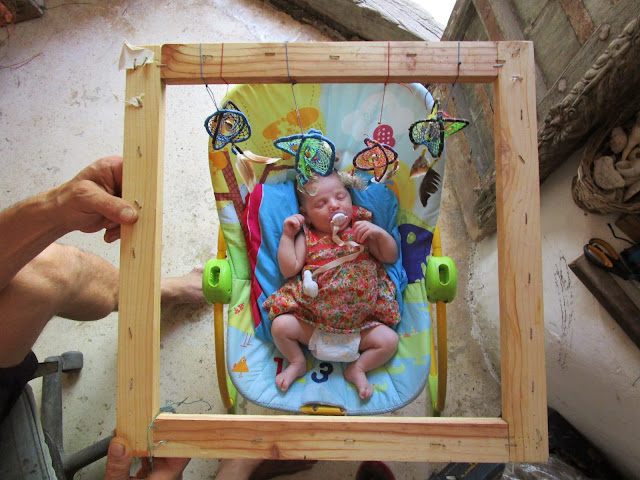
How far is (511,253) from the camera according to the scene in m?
0.90

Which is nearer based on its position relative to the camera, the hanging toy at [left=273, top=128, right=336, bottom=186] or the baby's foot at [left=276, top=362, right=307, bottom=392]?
the hanging toy at [left=273, top=128, right=336, bottom=186]

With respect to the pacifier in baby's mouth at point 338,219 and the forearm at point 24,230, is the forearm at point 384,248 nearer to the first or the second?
the pacifier in baby's mouth at point 338,219

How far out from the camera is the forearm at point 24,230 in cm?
104

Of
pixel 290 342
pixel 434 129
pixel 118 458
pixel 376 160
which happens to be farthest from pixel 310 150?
pixel 118 458

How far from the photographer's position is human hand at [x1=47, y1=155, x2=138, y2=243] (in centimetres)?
89

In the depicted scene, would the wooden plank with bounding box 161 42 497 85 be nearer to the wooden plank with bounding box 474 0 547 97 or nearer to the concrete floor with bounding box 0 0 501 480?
the wooden plank with bounding box 474 0 547 97

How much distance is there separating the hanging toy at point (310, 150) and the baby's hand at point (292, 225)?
0.23 metres

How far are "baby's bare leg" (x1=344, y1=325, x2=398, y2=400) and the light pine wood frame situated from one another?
0.39m

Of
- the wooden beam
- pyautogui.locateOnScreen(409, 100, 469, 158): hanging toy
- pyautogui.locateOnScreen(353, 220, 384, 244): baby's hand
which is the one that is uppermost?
the wooden beam

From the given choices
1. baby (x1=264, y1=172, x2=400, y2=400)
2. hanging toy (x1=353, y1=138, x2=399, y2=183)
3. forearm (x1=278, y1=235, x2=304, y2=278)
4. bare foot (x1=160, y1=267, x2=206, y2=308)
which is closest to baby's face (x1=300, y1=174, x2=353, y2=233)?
baby (x1=264, y1=172, x2=400, y2=400)

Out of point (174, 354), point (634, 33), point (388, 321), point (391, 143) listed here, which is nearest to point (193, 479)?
point (174, 354)

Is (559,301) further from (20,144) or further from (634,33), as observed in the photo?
(20,144)

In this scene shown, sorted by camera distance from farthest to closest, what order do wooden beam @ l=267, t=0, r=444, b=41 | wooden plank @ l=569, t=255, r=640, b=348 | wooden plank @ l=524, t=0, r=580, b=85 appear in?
wooden beam @ l=267, t=0, r=444, b=41, wooden plank @ l=524, t=0, r=580, b=85, wooden plank @ l=569, t=255, r=640, b=348

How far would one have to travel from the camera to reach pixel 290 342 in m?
1.27
